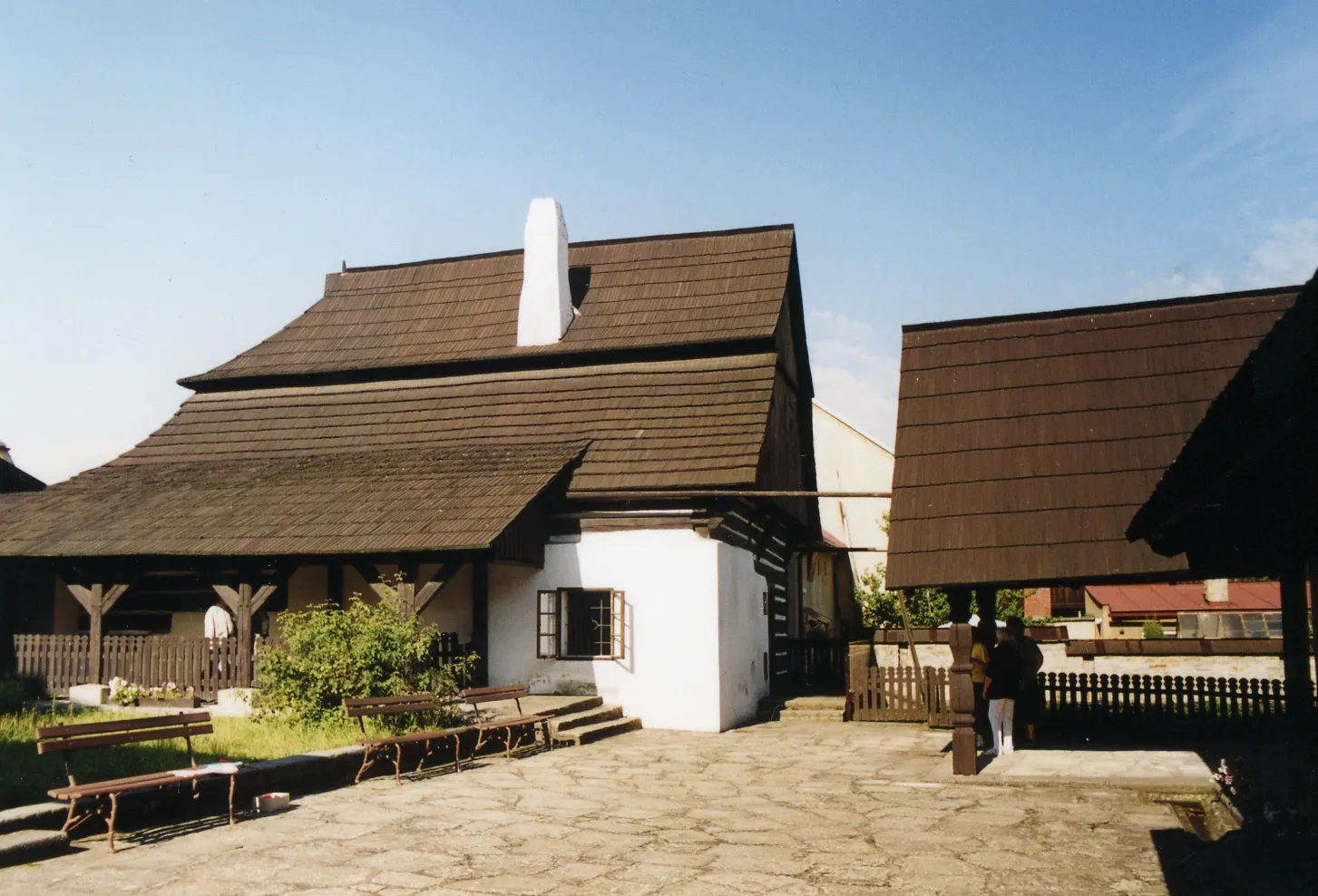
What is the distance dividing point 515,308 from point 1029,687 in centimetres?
1315

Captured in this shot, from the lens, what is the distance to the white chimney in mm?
22797

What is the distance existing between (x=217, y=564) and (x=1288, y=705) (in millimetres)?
14513

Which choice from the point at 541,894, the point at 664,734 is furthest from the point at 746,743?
the point at 541,894

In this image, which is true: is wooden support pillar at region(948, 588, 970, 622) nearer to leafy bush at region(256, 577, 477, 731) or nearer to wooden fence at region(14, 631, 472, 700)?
leafy bush at region(256, 577, 477, 731)

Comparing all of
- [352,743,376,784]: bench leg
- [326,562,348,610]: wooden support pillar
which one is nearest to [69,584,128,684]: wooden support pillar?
[326,562,348,610]: wooden support pillar

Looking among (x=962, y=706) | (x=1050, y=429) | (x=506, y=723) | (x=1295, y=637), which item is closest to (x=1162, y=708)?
(x=1050, y=429)

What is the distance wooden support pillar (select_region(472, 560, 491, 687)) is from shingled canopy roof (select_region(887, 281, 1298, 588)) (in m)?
6.98

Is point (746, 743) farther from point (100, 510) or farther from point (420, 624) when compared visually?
point (100, 510)

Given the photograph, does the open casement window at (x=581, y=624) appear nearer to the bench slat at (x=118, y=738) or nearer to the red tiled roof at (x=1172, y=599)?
the bench slat at (x=118, y=738)

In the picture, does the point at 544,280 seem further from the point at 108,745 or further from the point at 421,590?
the point at 108,745

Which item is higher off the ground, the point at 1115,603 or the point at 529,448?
the point at 529,448

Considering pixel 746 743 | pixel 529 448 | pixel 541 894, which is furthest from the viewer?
pixel 529 448

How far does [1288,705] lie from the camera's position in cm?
1220

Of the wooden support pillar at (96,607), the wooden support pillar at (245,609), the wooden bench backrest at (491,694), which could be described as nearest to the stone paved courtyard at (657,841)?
the wooden bench backrest at (491,694)
